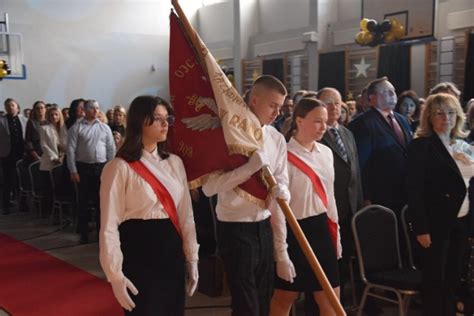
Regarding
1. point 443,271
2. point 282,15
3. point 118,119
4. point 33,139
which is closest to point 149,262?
point 443,271

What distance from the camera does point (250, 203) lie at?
215 cm

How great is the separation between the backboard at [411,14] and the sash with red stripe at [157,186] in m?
7.79

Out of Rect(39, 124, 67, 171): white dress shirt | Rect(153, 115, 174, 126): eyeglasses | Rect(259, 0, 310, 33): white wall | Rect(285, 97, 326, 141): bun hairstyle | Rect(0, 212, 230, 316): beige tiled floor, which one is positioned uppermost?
Rect(259, 0, 310, 33): white wall

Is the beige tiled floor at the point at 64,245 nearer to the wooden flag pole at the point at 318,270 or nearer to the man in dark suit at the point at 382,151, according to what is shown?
the man in dark suit at the point at 382,151

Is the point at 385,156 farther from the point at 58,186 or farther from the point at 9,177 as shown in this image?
the point at 9,177

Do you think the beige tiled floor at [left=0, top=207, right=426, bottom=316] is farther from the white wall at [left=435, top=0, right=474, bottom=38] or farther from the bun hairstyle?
the white wall at [left=435, top=0, right=474, bottom=38]

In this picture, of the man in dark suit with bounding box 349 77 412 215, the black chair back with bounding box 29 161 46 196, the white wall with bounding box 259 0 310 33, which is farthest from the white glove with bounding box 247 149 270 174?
the white wall with bounding box 259 0 310 33

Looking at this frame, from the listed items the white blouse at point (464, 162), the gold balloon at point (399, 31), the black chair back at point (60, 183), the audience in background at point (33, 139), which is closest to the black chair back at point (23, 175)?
the audience in background at point (33, 139)

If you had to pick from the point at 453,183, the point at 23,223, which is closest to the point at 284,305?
the point at 453,183

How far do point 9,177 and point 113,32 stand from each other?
6595 mm

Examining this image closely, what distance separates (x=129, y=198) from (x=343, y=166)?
1606 mm

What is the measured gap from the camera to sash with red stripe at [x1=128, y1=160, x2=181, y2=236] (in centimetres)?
194

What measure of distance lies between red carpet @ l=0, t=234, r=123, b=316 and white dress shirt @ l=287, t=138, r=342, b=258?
5.65 feet

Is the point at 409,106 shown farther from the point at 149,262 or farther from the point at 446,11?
the point at 446,11
